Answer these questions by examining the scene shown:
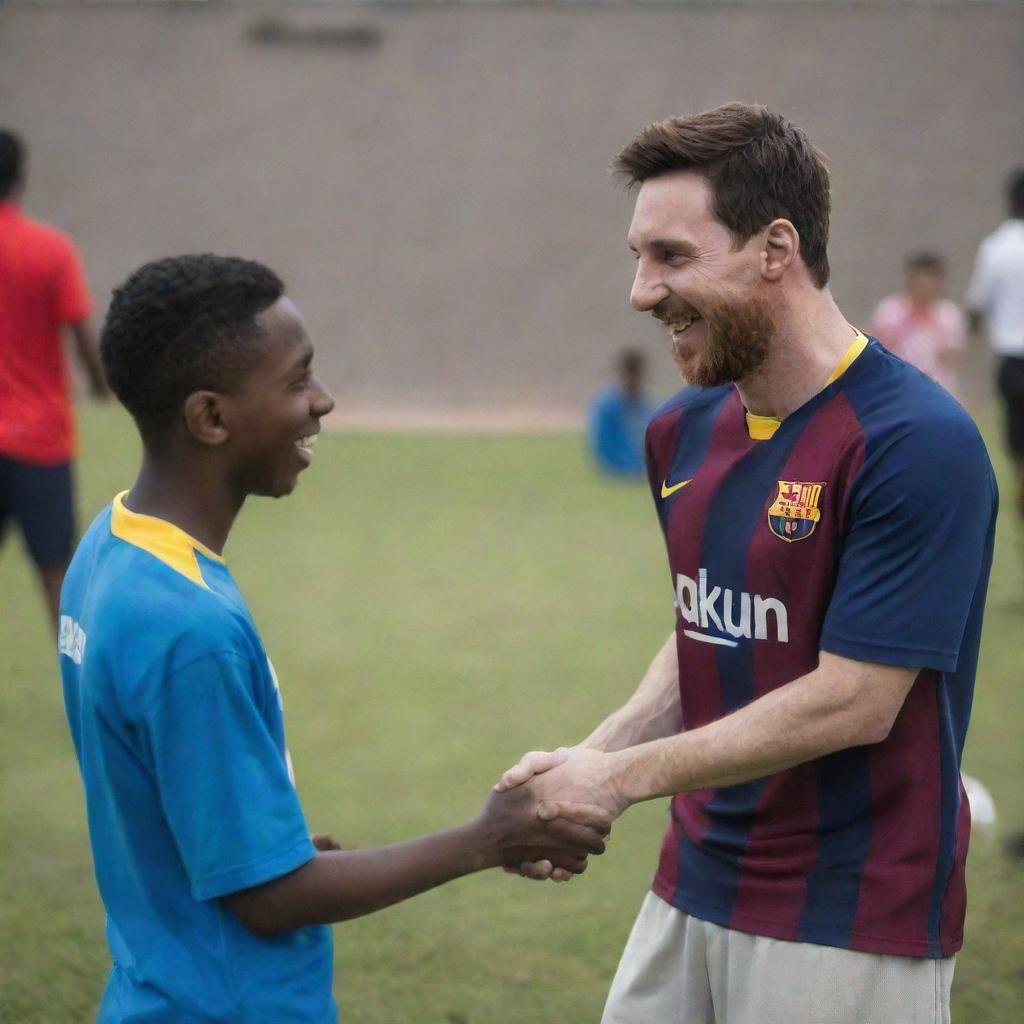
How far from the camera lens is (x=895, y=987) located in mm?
2391

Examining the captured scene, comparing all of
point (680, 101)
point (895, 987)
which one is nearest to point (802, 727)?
point (895, 987)

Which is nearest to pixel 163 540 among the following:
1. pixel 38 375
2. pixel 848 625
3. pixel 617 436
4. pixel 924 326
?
pixel 848 625

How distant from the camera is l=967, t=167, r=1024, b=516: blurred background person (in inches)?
358

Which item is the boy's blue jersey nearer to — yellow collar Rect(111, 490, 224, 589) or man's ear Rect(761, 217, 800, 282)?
yellow collar Rect(111, 490, 224, 589)

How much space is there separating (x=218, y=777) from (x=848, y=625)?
0.98m

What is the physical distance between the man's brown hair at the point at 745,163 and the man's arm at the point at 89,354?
4.15 meters

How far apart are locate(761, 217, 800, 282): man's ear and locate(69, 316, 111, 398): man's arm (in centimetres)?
424

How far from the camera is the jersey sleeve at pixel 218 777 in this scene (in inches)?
78.6

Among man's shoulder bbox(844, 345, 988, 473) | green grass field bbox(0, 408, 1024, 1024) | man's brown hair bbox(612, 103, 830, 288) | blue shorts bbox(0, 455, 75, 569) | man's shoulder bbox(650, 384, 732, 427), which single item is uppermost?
man's brown hair bbox(612, 103, 830, 288)

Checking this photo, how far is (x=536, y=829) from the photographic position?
2.44m

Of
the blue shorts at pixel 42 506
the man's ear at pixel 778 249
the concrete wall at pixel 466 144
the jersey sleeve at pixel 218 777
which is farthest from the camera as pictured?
the concrete wall at pixel 466 144

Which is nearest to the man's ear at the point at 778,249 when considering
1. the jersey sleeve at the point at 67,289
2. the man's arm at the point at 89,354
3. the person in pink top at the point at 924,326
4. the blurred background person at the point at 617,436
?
the man's arm at the point at 89,354

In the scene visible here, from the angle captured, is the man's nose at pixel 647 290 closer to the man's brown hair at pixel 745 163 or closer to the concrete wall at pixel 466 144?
the man's brown hair at pixel 745 163

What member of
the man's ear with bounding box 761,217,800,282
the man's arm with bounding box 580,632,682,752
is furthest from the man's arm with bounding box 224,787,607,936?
the man's ear with bounding box 761,217,800,282
